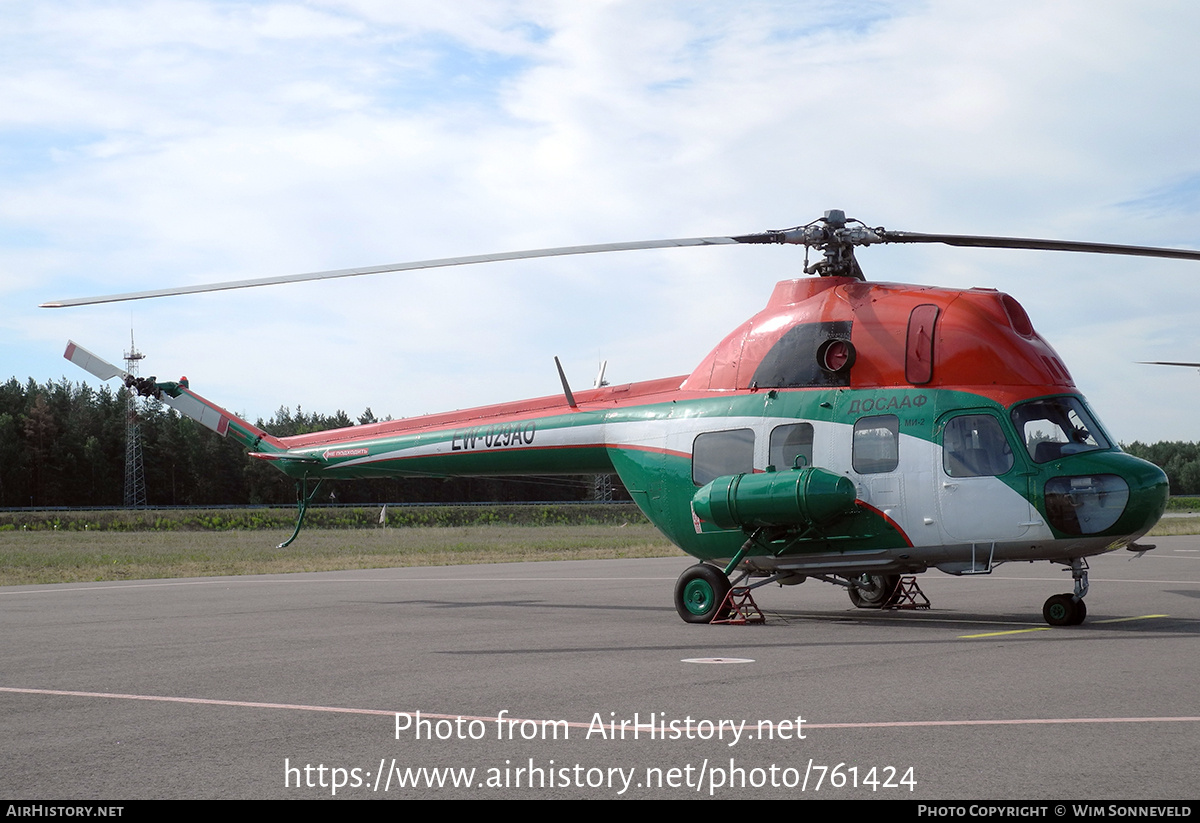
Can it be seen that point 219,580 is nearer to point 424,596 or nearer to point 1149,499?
point 424,596

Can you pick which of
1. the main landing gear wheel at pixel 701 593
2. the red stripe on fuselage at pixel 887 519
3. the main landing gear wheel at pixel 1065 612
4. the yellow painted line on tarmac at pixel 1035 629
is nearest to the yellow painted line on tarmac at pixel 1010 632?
the yellow painted line on tarmac at pixel 1035 629

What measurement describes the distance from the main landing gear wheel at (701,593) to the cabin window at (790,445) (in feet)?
5.66

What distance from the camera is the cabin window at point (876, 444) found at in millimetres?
13992

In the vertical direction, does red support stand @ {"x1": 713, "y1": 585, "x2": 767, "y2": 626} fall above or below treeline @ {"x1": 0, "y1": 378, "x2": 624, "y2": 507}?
below

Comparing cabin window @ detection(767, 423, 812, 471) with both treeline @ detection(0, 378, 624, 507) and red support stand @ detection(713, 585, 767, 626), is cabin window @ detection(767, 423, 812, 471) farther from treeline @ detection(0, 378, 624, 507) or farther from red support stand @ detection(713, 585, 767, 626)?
treeline @ detection(0, 378, 624, 507)

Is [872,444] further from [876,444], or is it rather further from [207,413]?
[207,413]

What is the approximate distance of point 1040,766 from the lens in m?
6.06

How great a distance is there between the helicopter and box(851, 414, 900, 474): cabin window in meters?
0.02

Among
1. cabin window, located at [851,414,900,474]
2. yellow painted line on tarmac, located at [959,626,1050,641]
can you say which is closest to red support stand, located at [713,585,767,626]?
cabin window, located at [851,414,900,474]

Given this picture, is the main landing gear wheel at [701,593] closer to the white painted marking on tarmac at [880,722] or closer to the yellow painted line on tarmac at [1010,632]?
the yellow painted line on tarmac at [1010,632]

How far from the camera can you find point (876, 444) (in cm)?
1413

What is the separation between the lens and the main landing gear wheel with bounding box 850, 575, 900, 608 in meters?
16.6

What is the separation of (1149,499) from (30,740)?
1179cm
